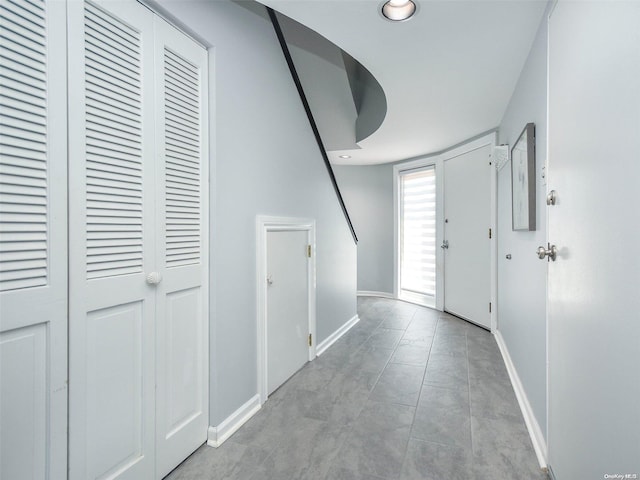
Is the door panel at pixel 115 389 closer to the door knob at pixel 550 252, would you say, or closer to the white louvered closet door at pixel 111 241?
the white louvered closet door at pixel 111 241

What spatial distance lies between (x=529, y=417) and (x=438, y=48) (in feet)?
6.67

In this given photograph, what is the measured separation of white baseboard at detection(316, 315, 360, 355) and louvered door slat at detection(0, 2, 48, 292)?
2.14 meters

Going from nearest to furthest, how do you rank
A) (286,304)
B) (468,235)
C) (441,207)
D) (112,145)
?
(112,145)
(286,304)
(468,235)
(441,207)

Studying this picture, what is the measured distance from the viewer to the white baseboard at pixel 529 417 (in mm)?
1486

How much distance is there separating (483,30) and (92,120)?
5.89 feet

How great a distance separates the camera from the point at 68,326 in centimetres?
104

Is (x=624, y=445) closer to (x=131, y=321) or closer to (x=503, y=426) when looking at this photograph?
(x=503, y=426)

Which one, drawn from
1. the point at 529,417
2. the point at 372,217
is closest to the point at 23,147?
the point at 529,417

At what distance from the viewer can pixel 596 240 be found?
915mm

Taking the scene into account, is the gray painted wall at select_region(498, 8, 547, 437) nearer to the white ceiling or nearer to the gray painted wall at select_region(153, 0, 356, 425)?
the white ceiling

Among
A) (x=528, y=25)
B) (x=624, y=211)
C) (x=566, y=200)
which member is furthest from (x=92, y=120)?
(x=528, y=25)

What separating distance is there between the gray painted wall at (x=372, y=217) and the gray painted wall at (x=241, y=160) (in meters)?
2.89

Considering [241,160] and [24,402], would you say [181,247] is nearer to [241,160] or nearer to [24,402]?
[241,160]

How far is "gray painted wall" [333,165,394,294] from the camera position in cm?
509
